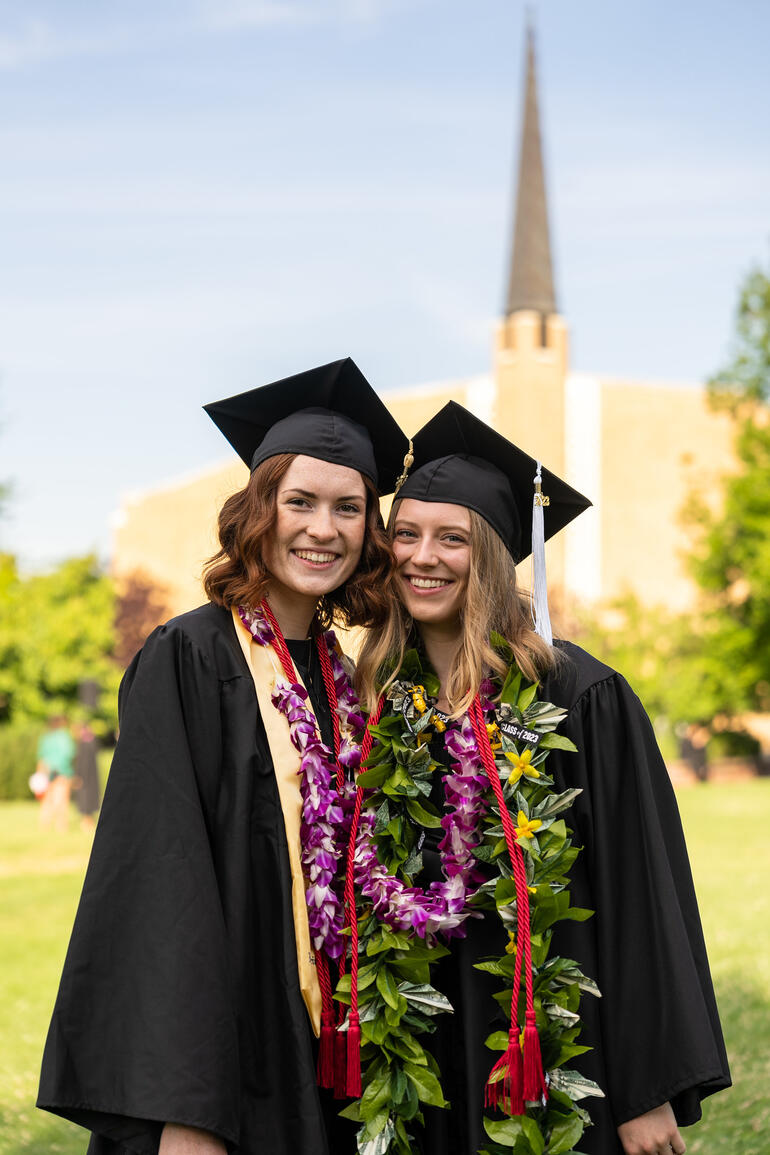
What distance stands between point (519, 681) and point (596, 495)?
37.5 meters

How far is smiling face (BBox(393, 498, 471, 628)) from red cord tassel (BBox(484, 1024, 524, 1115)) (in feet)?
3.35

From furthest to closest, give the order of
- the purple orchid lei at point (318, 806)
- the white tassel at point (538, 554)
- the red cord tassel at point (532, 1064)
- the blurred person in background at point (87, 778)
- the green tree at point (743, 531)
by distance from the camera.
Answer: the green tree at point (743, 531) → the blurred person in background at point (87, 778) → the white tassel at point (538, 554) → the purple orchid lei at point (318, 806) → the red cord tassel at point (532, 1064)

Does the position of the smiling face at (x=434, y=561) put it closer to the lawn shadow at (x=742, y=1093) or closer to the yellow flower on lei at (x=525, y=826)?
the yellow flower on lei at (x=525, y=826)

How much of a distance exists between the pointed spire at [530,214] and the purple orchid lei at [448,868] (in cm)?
3663

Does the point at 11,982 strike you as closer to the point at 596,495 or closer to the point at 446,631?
the point at 446,631

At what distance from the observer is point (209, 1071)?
7.91 ft

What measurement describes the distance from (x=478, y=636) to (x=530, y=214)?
125 ft

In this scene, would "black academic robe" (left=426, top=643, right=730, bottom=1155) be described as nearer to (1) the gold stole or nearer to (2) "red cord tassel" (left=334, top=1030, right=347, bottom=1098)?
(2) "red cord tassel" (left=334, top=1030, right=347, bottom=1098)

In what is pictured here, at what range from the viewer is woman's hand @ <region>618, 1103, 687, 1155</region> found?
8.87ft

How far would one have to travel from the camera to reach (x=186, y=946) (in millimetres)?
2473

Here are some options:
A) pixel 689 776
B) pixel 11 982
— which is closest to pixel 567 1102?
pixel 11 982

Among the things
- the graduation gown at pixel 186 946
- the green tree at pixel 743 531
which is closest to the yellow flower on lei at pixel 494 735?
the graduation gown at pixel 186 946

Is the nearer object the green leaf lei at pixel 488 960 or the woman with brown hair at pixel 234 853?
the woman with brown hair at pixel 234 853

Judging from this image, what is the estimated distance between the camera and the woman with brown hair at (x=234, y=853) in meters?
2.44
